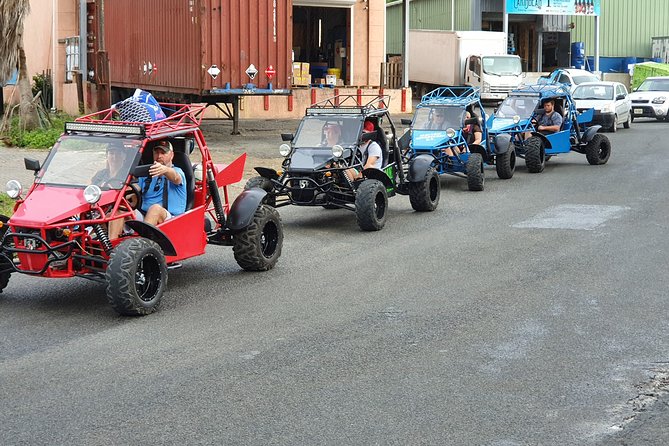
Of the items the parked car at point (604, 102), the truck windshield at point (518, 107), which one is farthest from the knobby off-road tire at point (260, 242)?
the parked car at point (604, 102)

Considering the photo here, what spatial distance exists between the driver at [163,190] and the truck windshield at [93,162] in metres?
0.29

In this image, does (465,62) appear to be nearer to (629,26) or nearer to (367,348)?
(629,26)

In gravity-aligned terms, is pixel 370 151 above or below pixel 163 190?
above

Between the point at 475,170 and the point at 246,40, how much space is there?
9974 mm

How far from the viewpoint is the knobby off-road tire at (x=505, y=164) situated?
18.7m

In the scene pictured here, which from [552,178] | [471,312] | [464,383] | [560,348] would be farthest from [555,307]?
[552,178]

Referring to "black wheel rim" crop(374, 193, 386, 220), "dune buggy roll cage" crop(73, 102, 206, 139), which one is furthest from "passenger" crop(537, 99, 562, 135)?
"dune buggy roll cage" crop(73, 102, 206, 139)

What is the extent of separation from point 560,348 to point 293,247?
197 inches

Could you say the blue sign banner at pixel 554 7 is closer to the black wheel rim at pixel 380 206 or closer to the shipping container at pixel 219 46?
the shipping container at pixel 219 46

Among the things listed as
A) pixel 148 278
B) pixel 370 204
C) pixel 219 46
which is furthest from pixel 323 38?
pixel 148 278

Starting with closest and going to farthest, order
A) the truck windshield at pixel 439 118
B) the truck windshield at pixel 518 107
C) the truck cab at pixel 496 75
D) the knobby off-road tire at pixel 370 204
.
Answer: the knobby off-road tire at pixel 370 204, the truck windshield at pixel 439 118, the truck windshield at pixel 518 107, the truck cab at pixel 496 75

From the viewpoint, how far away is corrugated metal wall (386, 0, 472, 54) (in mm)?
51562

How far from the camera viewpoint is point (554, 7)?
48.7 metres

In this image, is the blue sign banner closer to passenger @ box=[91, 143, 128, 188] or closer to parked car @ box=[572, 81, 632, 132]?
parked car @ box=[572, 81, 632, 132]
